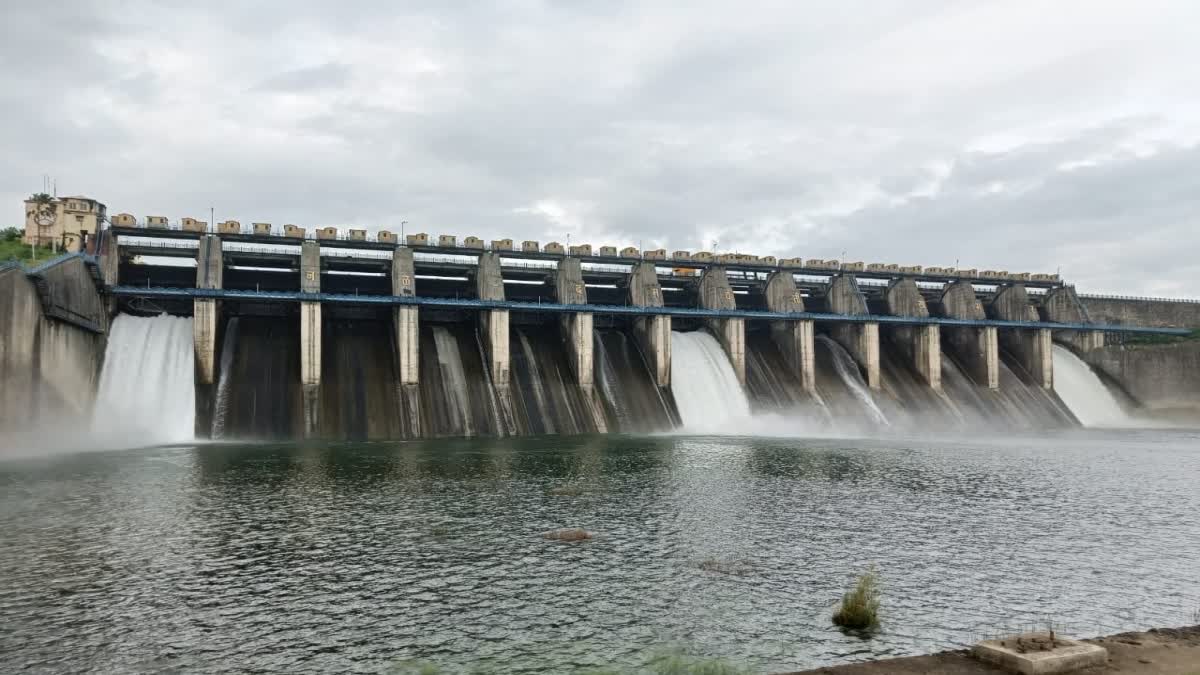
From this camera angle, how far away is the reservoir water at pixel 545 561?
12.6 m

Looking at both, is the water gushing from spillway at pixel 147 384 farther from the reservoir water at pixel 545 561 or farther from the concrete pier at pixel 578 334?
the concrete pier at pixel 578 334

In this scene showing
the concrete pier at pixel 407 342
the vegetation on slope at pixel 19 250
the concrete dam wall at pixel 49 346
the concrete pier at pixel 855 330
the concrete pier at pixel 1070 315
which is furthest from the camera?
the concrete pier at pixel 1070 315

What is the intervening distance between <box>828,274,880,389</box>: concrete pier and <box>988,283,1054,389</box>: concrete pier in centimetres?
1933

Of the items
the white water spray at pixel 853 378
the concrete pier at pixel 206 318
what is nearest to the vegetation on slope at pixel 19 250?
the concrete pier at pixel 206 318

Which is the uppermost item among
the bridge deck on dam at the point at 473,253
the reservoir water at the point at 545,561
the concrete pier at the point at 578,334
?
the bridge deck on dam at the point at 473,253

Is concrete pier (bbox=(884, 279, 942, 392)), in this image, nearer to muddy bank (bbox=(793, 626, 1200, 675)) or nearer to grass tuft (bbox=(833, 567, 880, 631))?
grass tuft (bbox=(833, 567, 880, 631))

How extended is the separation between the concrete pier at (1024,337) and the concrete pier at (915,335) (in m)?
10.5

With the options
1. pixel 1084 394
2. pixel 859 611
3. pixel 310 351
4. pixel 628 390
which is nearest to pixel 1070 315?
pixel 1084 394

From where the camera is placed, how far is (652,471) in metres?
33.1

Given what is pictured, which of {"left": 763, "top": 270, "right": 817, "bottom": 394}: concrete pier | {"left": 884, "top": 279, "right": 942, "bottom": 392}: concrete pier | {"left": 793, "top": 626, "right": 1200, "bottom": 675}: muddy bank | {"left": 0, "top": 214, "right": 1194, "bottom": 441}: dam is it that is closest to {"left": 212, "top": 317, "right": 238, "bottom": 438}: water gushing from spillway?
{"left": 0, "top": 214, "right": 1194, "bottom": 441}: dam

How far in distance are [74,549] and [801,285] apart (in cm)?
6509

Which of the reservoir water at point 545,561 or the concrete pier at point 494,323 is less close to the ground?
the concrete pier at point 494,323

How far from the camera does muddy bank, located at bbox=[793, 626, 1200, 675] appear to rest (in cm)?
1021

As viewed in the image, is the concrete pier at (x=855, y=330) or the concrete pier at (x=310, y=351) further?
the concrete pier at (x=855, y=330)
